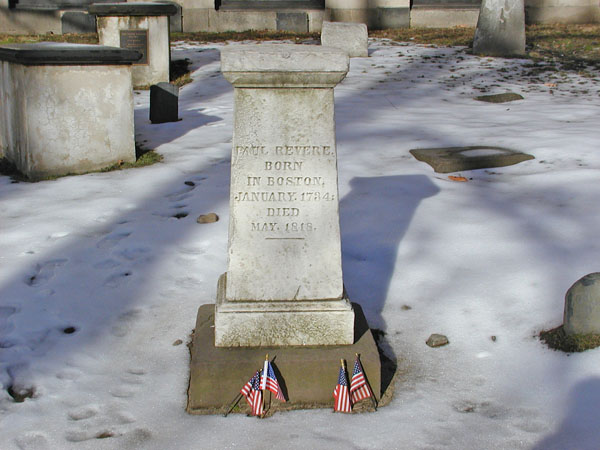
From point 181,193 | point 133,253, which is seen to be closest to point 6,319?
point 133,253

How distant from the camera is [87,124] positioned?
5.92m

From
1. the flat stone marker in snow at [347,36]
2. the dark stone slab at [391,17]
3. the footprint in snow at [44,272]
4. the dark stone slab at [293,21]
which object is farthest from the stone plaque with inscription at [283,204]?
the dark stone slab at [391,17]

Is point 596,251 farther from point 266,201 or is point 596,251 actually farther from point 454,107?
point 454,107

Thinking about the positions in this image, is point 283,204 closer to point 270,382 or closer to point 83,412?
point 270,382

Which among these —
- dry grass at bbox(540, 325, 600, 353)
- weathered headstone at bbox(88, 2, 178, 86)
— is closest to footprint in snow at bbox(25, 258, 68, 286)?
dry grass at bbox(540, 325, 600, 353)

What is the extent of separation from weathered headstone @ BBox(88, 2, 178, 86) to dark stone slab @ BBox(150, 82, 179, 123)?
8.64ft

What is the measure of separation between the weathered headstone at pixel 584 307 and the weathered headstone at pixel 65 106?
4.34 m

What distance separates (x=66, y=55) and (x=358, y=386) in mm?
4124

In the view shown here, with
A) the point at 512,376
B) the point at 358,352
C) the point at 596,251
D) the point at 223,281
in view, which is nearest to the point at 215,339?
the point at 223,281

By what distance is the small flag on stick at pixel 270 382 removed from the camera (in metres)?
2.88

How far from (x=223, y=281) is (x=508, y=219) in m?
2.26

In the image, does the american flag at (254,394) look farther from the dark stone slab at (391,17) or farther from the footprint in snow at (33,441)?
the dark stone slab at (391,17)

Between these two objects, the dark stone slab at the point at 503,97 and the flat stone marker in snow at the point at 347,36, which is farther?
the flat stone marker in snow at the point at 347,36

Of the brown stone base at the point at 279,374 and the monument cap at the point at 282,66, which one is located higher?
the monument cap at the point at 282,66
